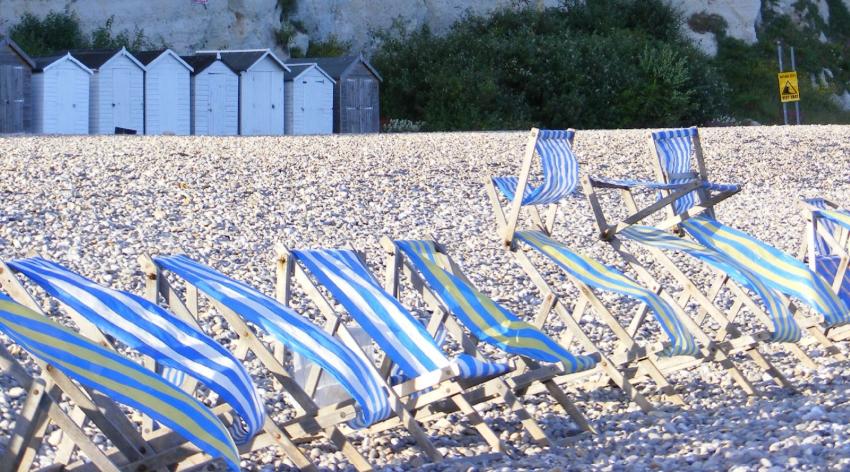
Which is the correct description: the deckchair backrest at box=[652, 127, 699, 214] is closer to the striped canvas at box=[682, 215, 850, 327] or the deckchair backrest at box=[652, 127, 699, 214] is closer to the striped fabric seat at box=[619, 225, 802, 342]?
the striped canvas at box=[682, 215, 850, 327]

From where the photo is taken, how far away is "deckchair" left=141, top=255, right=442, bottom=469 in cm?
357

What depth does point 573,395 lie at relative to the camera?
4906 millimetres

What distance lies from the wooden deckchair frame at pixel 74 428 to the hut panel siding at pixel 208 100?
18.8 meters

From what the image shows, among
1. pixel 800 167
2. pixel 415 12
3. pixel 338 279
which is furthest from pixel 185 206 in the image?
pixel 415 12

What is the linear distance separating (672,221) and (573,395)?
3.76 feet

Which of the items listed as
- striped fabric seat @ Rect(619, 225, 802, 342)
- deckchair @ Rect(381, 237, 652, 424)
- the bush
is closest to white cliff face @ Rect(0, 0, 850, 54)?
the bush

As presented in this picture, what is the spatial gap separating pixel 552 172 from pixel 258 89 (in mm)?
18327

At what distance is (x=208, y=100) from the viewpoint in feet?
72.6

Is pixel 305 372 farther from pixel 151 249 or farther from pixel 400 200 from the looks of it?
pixel 400 200

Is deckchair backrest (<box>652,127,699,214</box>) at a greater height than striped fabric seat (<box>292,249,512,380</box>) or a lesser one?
greater

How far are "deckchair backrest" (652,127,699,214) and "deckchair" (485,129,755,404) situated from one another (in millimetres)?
755

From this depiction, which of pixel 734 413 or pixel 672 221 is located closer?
pixel 734 413

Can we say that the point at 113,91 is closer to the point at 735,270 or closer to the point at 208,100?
the point at 208,100

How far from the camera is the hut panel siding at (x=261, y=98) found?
2267cm
